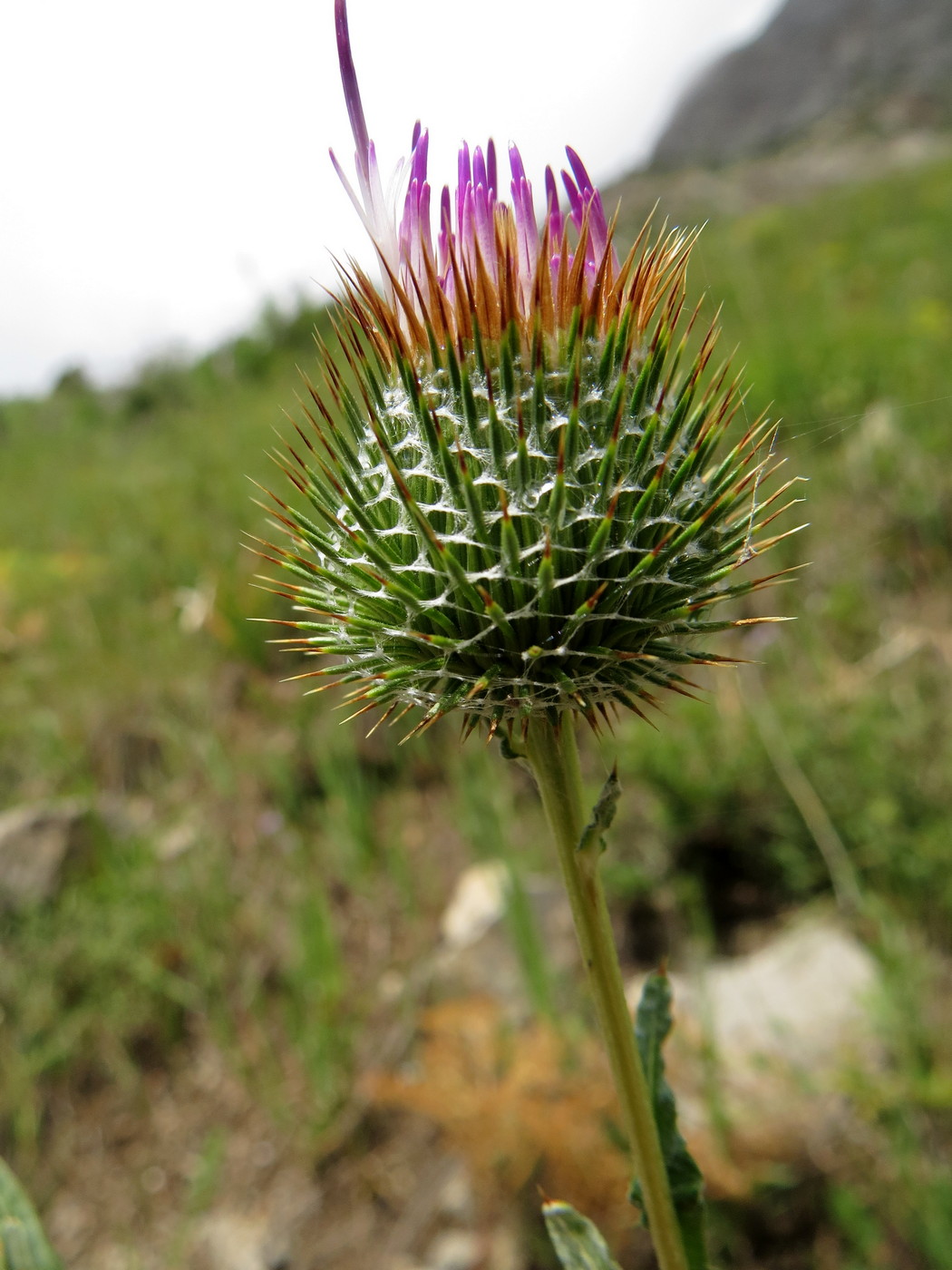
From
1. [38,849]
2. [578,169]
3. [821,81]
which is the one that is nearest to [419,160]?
[578,169]

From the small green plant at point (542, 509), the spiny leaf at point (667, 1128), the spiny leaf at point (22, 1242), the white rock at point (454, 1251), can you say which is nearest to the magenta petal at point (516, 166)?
the small green plant at point (542, 509)

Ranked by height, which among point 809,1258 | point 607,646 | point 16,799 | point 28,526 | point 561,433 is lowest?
point 809,1258

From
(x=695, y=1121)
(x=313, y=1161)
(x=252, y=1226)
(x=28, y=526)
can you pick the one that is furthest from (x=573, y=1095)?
(x=28, y=526)

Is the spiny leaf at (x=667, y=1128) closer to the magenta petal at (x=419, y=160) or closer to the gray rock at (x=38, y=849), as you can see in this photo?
the magenta petal at (x=419, y=160)

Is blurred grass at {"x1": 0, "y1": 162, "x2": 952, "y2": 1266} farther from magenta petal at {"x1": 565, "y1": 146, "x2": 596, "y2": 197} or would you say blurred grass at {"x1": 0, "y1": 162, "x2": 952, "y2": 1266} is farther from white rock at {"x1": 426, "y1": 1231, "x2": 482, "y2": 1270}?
magenta petal at {"x1": 565, "y1": 146, "x2": 596, "y2": 197}

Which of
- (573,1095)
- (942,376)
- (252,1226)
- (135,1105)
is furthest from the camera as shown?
(942,376)

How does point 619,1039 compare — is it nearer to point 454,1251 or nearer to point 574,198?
point 574,198

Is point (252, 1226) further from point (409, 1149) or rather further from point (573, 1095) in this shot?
point (573, 1095)
